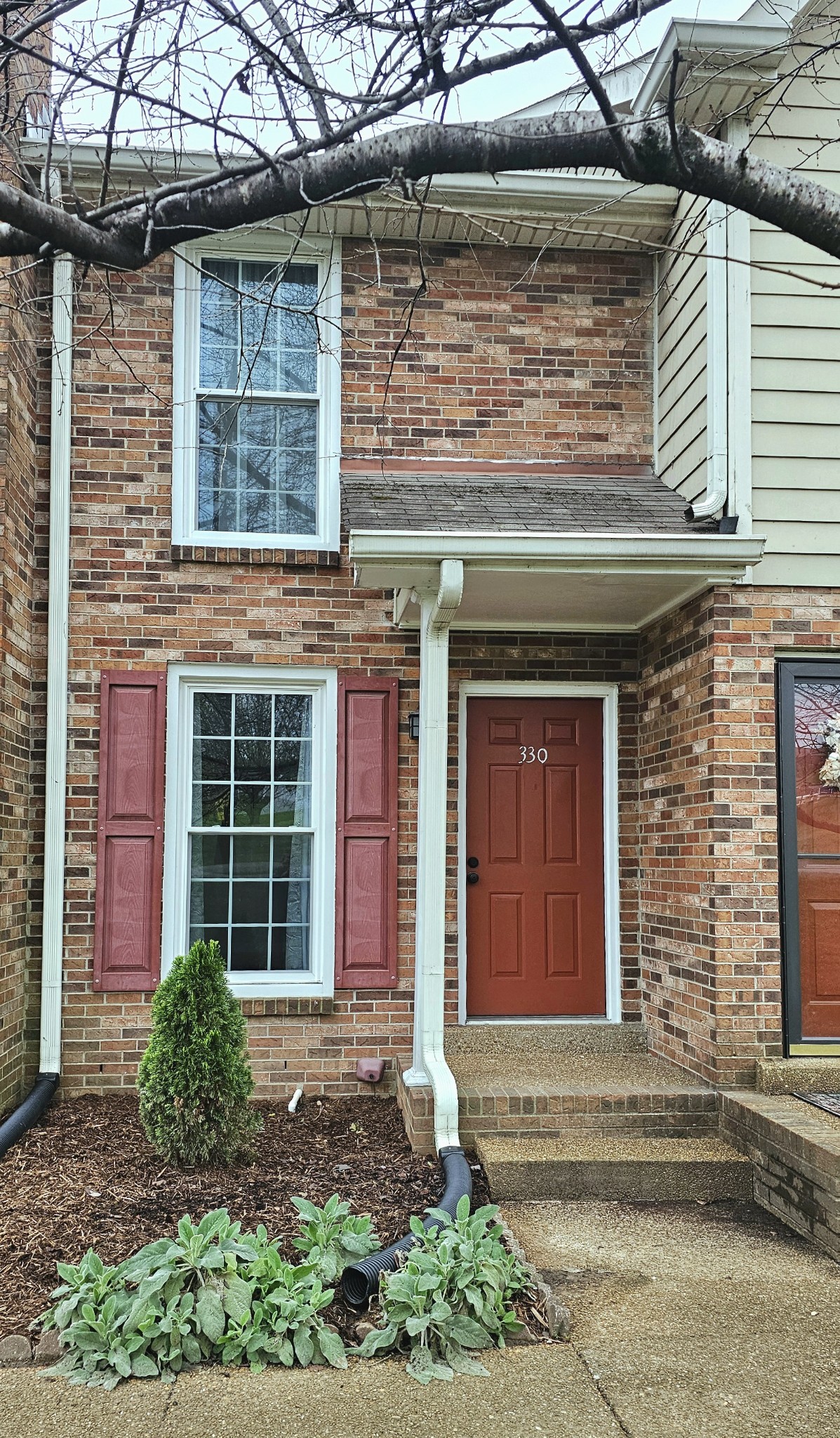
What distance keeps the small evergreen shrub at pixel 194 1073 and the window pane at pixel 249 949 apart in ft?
4.46

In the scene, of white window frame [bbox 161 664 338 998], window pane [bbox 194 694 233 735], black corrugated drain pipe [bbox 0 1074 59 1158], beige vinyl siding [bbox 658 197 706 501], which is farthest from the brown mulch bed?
beige vinyl siding [bbox 658 197 706 501]

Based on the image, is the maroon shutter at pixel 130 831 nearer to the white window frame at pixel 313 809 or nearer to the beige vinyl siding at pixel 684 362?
the white window frame at pixel 313 809

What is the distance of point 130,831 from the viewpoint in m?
6.11

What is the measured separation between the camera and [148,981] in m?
6.07

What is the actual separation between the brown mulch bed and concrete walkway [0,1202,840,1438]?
0.40 meters

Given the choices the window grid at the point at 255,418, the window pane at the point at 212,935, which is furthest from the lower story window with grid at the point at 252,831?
the window grid at the point at 255,418

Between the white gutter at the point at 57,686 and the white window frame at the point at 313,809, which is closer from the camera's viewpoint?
the white gutter at the point at 57,686

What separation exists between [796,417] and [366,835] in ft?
10.4

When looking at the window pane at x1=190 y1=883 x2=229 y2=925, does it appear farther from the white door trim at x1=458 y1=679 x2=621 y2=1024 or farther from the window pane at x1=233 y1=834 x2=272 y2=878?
the white door trim at x1=458 y1=679 x2=621 y2=1024

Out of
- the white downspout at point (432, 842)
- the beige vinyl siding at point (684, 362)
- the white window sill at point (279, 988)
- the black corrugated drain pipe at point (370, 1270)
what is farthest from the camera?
the white window sill at point (279, 988)

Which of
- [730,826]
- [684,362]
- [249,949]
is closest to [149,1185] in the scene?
[249,949]

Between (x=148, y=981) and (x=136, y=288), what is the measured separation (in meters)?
3.90

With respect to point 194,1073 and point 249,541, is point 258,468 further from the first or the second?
point 194,1073

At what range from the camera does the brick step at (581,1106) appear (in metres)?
5.21
